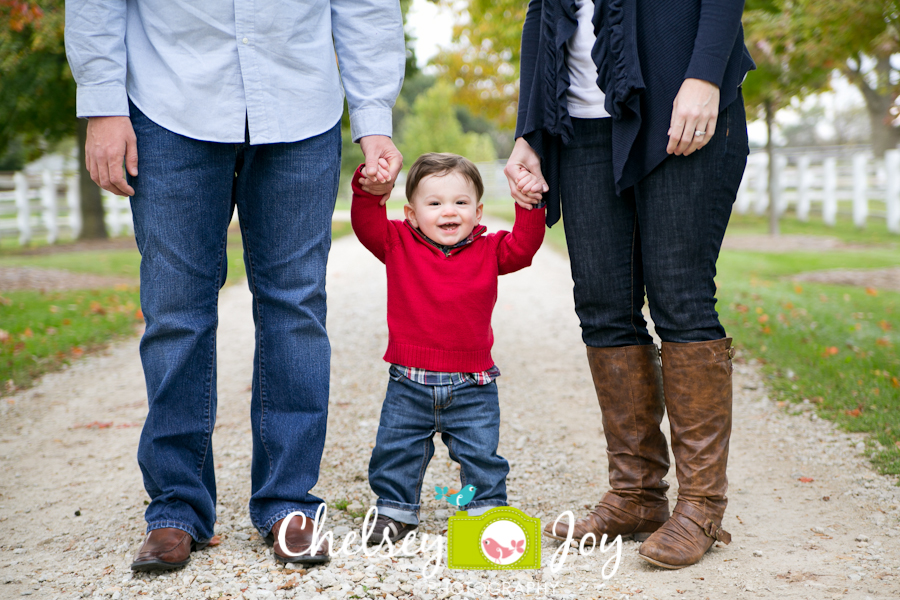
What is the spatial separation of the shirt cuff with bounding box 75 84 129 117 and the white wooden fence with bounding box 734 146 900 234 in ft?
45.0

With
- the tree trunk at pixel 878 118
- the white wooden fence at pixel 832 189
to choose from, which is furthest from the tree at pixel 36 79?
the tree trunk at pixel 878 118

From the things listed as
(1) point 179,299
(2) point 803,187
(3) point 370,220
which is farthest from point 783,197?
(1) point 179,299

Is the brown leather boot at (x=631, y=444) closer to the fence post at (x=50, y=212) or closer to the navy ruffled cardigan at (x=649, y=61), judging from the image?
the navy ruffled cardigan at (x=649, y=61)

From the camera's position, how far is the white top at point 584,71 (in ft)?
7.14

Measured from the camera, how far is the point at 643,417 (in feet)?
7.51

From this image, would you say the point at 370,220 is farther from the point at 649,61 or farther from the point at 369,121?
the point at 649,61

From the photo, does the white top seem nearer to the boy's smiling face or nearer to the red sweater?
the red sweater

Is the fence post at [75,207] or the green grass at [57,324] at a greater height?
the fence post at [75,207]

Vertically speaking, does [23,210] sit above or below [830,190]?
below

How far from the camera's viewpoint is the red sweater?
2361mm

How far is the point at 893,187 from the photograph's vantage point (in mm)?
13031

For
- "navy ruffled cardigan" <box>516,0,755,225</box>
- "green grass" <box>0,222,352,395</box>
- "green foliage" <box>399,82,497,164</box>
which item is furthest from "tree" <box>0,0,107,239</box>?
"green foliage" <box>399,82,497,164</box>

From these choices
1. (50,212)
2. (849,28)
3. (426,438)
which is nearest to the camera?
(426,438)

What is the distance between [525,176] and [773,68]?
394 inches
